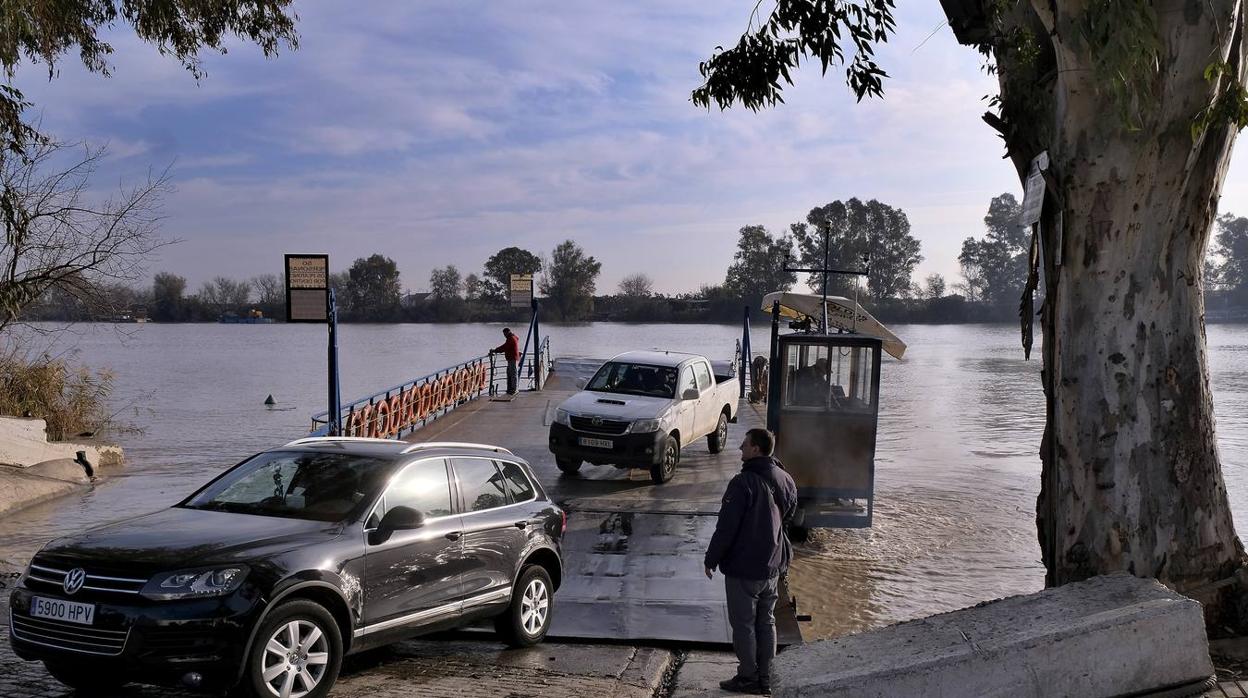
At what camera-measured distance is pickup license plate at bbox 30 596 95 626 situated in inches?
229

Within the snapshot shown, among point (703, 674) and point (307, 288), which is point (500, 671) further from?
point (307, 288)

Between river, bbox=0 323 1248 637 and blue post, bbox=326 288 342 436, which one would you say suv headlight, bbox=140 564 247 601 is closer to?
river, bbox=0 323 1248 637

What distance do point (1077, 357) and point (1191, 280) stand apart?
0.85 meters

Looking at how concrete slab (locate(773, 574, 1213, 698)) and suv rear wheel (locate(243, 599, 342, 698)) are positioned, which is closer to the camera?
concrete slab (locate(773, 574, 1213, 698))

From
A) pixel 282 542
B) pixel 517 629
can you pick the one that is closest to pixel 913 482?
pixel 517 629

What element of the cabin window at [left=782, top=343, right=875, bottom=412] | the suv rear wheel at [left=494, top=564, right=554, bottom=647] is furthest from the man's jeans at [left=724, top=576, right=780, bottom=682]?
the cabin window at [left=782, top=343, right=875, bottom=412]

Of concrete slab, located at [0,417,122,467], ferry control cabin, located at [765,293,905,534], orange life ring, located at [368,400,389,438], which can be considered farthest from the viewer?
orange life ring, located at [368,400,389,438]

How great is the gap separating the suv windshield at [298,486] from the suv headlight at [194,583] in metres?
0.97

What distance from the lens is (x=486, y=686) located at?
6.96 metres

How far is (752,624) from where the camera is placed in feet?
23.5

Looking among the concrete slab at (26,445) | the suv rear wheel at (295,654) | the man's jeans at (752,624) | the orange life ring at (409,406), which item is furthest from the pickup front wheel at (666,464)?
the concrete slab at (26,445)

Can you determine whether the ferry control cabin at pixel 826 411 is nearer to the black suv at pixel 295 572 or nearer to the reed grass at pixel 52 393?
the black suv at pixel 295 572

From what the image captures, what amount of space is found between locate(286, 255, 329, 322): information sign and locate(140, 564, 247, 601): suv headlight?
30.0 ft

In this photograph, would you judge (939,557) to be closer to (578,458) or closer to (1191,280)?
(578,458)
